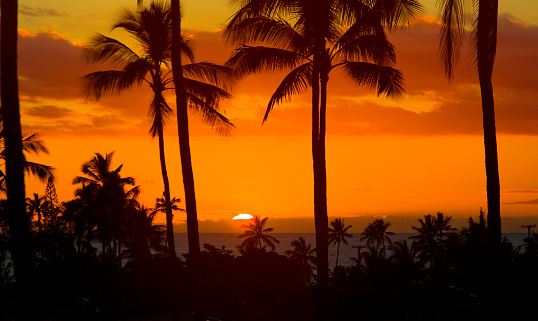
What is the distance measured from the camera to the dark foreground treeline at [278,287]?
17.5 meters

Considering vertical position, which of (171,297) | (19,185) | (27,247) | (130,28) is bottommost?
(171,297)

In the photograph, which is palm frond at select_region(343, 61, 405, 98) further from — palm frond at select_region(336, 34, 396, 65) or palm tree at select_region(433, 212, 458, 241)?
palm tree at select_region(433, 212, 458, 241)

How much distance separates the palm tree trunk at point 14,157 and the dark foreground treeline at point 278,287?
0.47m

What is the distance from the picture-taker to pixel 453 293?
18.8 metres

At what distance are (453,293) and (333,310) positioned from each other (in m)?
3.86

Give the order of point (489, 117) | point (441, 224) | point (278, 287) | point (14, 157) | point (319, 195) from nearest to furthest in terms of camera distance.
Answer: point (14, 157) → point (489, 117) → point (319, 195) → point (278, 287) → point (441, 224)

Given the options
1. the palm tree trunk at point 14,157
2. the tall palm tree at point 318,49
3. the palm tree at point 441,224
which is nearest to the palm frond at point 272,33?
the tall palm tree at point 318,49

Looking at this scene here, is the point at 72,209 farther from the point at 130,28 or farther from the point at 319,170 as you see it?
the point at 319,170

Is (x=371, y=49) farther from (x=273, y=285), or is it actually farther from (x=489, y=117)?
(x=273, y=285)

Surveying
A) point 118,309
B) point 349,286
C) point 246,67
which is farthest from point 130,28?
point 349,286

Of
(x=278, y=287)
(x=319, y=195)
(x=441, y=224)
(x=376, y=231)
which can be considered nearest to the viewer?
(x=319, y=195)

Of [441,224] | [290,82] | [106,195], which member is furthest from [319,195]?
[441,224]

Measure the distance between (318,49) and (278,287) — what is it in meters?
9.93

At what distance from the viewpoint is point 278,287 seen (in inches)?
1050
